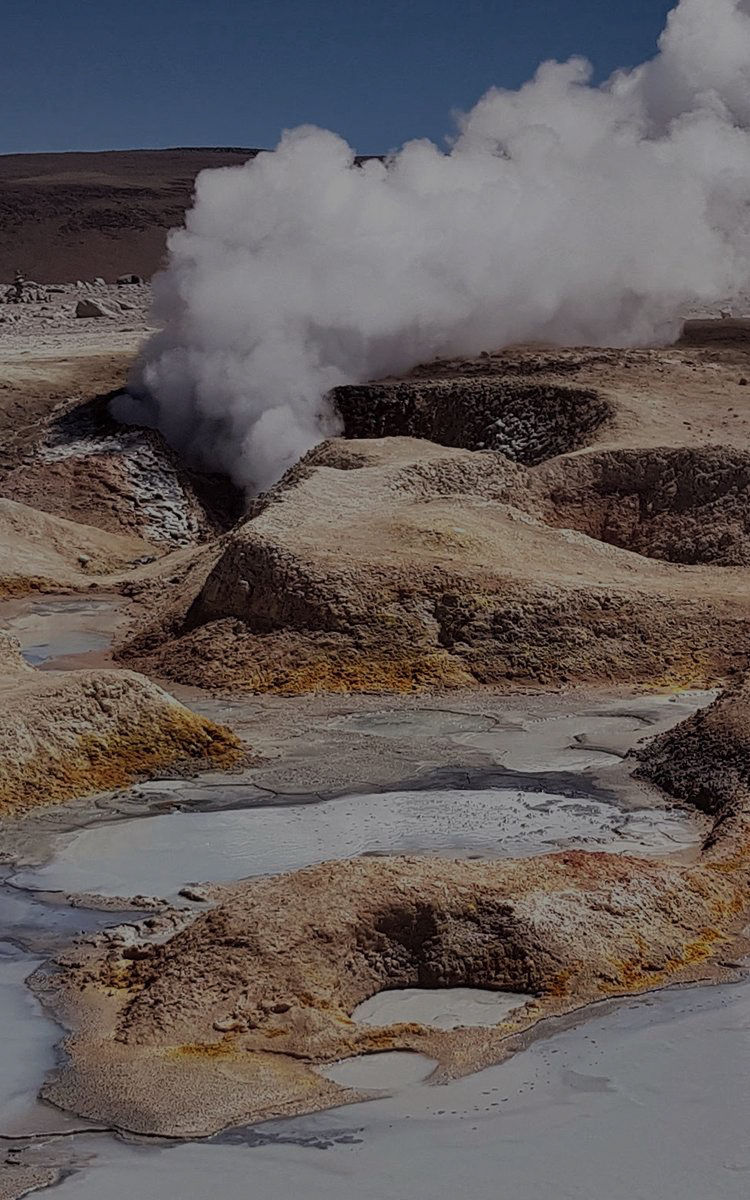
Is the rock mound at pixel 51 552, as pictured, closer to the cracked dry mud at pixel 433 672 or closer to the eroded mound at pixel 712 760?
the cracked dry mud at pixel 433 672

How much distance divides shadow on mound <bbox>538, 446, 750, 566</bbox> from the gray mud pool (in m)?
9.39

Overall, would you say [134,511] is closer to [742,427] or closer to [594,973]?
[742,427]

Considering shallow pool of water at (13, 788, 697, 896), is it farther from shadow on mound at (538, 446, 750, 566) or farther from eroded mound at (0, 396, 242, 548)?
eroded mound at (0, 396, 242, 548)

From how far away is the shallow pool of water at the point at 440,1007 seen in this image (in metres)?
6.11

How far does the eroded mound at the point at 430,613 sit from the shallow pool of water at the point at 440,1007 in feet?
18.0

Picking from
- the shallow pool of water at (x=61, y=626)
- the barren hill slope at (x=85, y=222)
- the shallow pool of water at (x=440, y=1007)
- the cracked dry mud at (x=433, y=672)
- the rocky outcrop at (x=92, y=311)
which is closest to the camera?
the cracked dry mud at (x=433, y=672)

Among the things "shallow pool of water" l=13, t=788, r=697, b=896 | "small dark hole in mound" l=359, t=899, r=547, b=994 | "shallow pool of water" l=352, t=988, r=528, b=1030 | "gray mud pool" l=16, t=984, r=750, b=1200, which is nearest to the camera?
"gray mud pool" l=16, t=984, r=750, b=1200

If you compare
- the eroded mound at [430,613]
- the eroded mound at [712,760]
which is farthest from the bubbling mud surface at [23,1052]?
the eroded mound at [430,613]

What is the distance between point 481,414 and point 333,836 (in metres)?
10.8

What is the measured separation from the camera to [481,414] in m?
18.6

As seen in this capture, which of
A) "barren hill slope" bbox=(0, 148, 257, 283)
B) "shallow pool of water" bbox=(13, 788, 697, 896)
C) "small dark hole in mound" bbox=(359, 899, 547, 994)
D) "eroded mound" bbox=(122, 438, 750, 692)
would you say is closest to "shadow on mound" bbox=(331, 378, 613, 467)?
"eroded mound" bbox=(122, 438, 750, 692)

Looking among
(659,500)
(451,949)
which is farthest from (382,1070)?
(659,500)

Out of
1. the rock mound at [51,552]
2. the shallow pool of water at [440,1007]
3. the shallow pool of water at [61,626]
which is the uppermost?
the rock mound at [51,552]

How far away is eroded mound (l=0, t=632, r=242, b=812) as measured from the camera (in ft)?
29.5
